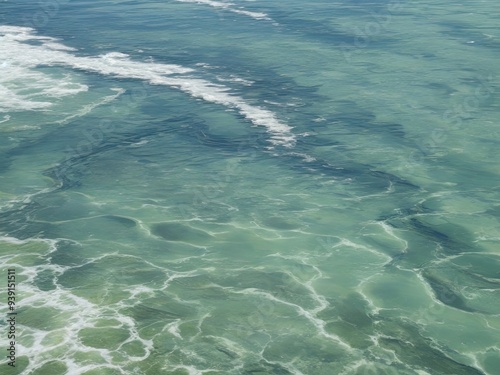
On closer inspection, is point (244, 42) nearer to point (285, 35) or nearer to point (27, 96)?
point (285, 35)

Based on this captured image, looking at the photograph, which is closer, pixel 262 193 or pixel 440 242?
pixel 440 242

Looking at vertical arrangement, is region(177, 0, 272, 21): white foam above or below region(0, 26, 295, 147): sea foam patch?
above

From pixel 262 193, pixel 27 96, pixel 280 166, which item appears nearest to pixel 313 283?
pixel 262 193

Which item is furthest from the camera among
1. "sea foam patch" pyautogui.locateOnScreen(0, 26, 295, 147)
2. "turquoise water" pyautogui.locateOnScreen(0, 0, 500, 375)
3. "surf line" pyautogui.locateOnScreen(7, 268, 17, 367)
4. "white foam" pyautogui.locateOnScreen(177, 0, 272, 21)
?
"white foam" pyautogui.locateOnScreen(177, 0, 272, 21)

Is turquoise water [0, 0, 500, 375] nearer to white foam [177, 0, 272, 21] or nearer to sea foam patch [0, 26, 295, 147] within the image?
sea foam patch [0, 26, 295, 147]

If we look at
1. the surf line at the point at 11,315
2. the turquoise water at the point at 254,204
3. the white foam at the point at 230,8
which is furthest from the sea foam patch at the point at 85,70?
the surf line at the point at 11,315

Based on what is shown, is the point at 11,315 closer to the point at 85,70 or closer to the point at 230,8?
the point at 85,70

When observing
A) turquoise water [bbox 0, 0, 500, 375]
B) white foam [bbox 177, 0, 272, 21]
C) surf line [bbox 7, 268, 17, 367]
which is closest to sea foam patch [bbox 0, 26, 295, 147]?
turquoise water [bbox 0, 0, 500, 375]
